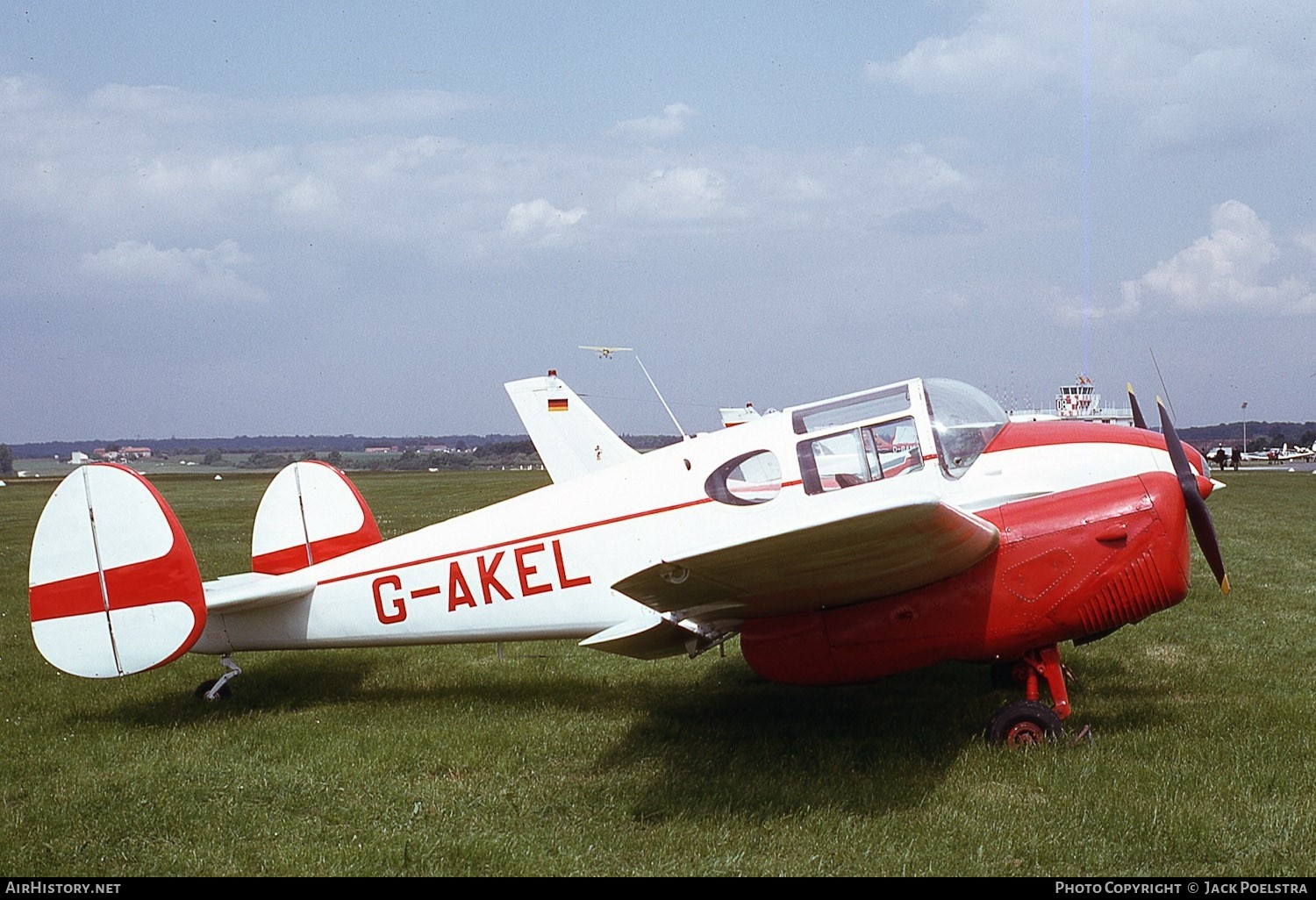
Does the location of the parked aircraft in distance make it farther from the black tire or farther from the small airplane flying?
the black tire

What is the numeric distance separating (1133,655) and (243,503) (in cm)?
3291

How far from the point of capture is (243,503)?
35.4 metres

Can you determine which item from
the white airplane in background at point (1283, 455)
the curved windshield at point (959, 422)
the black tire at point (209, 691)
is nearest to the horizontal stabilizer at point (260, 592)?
the black tire at point (209, 691)

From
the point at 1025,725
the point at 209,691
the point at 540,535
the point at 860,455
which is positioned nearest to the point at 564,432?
the point at 209,691

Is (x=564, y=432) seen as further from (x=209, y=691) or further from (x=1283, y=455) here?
(x=1283, y=455)

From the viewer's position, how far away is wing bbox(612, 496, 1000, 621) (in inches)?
180

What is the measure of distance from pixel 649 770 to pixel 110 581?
3789mm

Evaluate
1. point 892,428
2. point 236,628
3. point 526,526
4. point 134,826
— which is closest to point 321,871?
point 134,826

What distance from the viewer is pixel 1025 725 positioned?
579 centimetres

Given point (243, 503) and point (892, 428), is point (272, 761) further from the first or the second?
point (243, 503)

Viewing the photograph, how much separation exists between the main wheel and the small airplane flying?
11 millimetres

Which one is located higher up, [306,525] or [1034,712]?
[306,525]

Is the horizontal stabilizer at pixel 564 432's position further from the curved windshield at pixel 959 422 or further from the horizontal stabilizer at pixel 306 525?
the curved windshield at pixel 959 422

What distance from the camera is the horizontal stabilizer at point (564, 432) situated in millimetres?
15891
